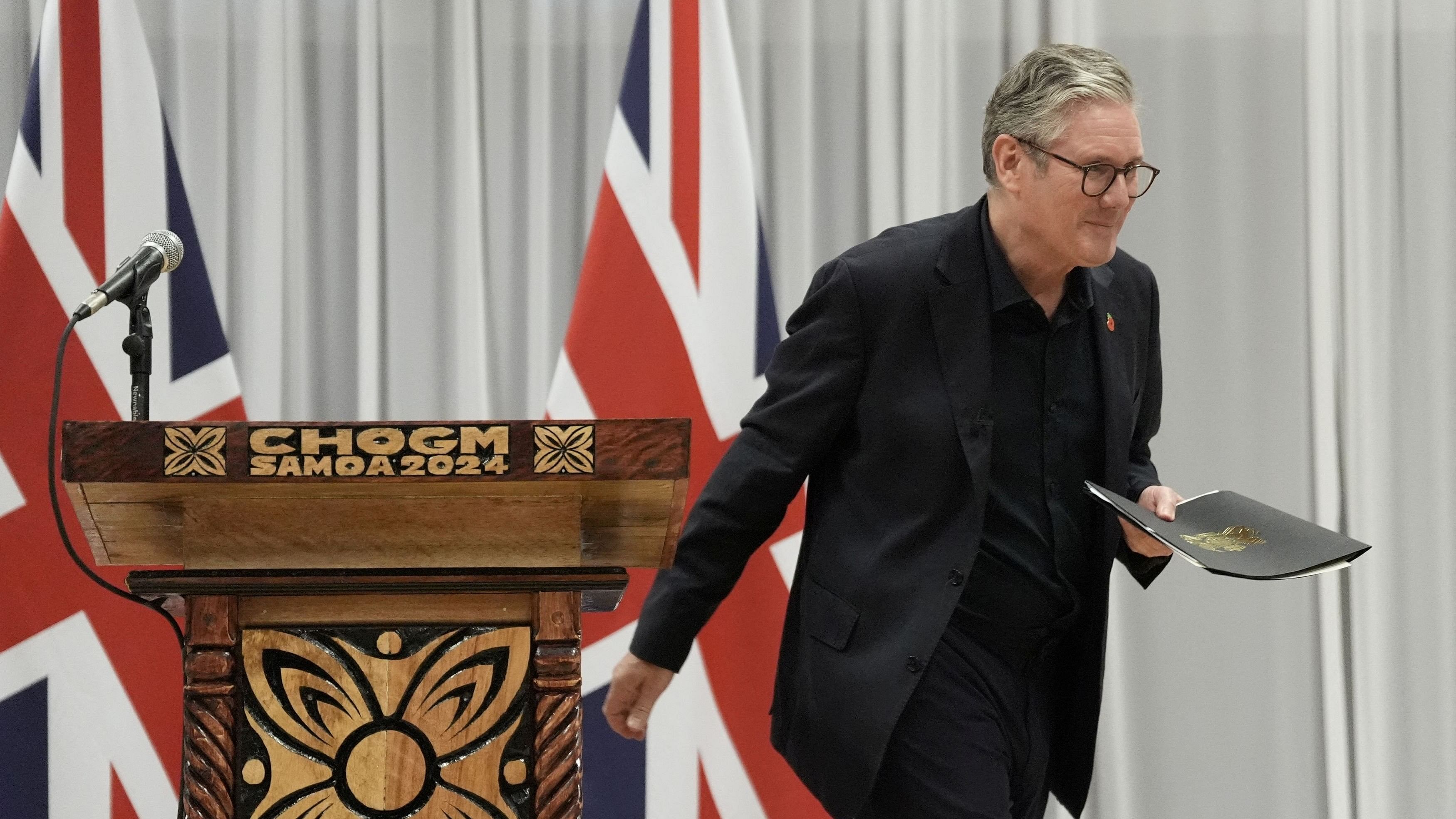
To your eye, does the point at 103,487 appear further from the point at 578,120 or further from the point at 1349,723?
the point at 1349,723

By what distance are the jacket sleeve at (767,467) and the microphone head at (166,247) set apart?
0.68 metres

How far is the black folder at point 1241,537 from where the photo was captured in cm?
141

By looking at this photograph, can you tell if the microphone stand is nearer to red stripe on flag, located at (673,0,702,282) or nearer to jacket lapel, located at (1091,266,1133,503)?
jacket lapel, located at (1091,266,1133,503)

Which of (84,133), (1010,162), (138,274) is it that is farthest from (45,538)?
(1010,162)

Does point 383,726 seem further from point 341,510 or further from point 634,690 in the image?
point 634,690

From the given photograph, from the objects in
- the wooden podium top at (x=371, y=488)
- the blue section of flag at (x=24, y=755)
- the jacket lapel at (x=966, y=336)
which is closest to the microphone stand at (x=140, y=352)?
the wooden podium top at (x=371, y=488)

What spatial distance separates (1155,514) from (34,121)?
2145 mm

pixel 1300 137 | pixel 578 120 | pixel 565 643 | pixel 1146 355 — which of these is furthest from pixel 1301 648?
pixel 565 643

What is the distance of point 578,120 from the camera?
3.07 m

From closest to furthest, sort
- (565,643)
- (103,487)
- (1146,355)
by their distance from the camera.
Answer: (103,487) < (565,643) < (1146,355)

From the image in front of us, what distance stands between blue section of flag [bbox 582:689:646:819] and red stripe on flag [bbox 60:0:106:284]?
4.17 ft

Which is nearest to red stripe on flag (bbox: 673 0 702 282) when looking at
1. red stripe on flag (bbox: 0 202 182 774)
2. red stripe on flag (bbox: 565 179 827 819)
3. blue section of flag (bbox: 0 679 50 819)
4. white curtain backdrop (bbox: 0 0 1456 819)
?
red stripe on flag (bbox: 565 179 827 819)

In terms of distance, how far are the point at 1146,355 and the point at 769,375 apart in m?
0.57

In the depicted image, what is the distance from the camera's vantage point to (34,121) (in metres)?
2.55
